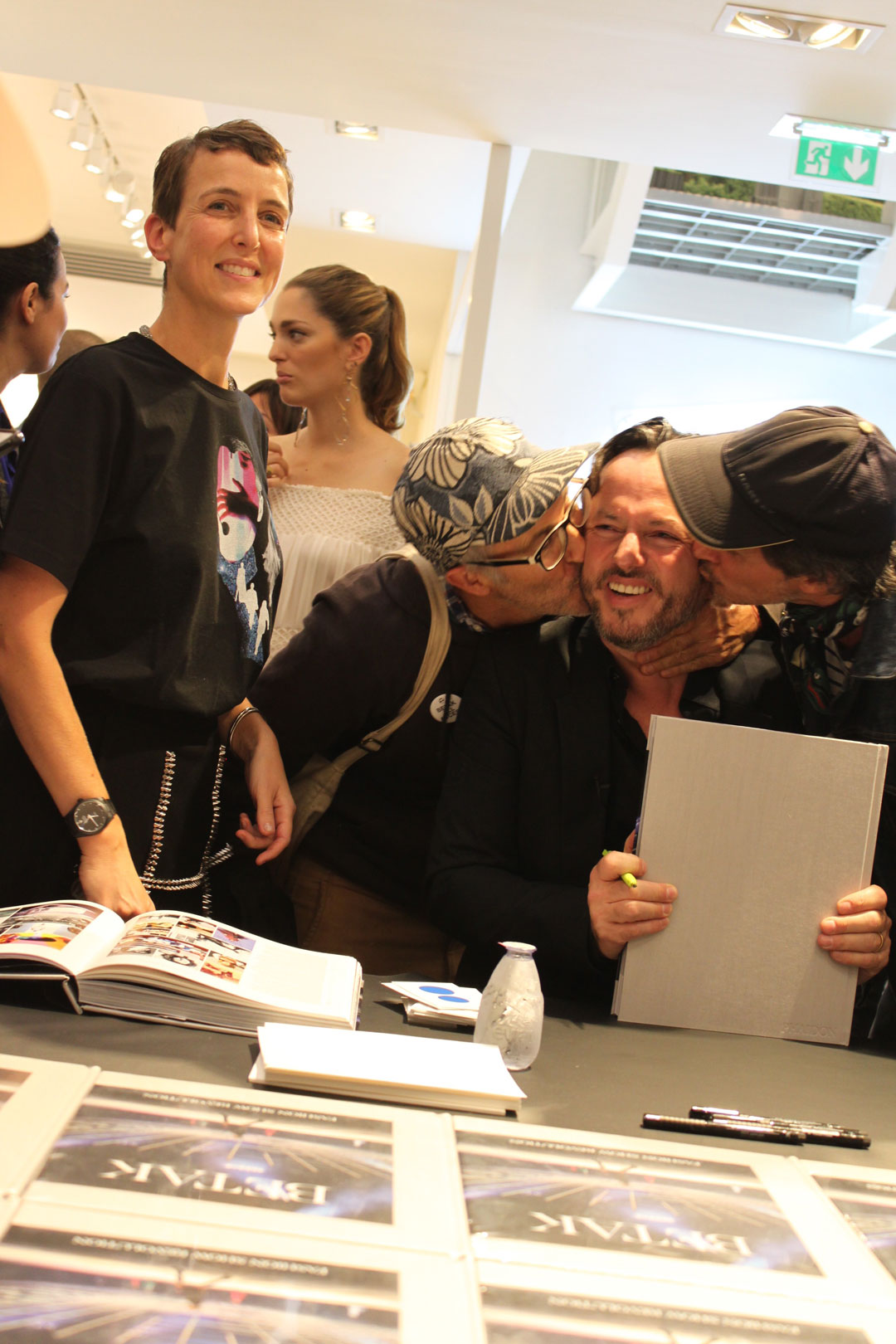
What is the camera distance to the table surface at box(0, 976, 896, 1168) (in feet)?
3.82

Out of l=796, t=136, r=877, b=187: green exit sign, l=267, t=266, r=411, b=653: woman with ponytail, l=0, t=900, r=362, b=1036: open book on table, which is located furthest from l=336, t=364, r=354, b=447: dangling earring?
l=796, t=136, r=877, b=187: green exit sign

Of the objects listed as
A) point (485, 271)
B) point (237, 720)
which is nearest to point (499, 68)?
point (485, 271)

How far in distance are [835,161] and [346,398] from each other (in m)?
2.73

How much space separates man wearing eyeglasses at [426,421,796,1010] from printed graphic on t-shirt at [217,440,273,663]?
0.41m

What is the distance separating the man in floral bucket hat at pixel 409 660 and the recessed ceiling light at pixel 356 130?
3864 millimetres

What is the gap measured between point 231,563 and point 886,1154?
1162 millimetres

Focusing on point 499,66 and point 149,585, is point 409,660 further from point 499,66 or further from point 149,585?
point 499,66

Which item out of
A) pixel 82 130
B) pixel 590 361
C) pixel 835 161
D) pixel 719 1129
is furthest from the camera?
pixel 590 361

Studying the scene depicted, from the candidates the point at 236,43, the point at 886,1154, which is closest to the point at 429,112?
the point at 236,43

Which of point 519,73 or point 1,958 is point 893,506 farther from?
point 519,73

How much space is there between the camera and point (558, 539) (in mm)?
1942

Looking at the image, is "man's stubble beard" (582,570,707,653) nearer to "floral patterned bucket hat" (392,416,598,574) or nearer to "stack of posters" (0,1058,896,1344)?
"floral patterned bucket hat" (392,416,598,574)

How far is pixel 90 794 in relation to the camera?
4.89ft

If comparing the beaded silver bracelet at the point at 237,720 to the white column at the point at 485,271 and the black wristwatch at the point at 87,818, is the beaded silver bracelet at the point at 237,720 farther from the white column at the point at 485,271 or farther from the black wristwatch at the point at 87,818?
the white column at the point at 485,271
